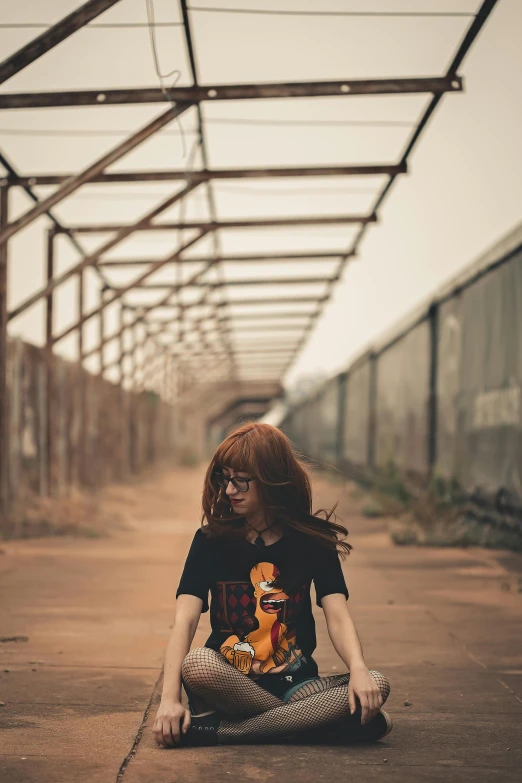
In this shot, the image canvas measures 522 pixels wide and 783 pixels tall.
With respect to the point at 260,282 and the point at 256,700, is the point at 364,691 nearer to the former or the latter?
the point at 256,700

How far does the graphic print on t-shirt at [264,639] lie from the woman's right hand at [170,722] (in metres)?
0.24

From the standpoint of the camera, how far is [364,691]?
322 cm

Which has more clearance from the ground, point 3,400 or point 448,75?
point 448,75

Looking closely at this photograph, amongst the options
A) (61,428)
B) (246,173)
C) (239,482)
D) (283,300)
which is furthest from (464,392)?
(283,300)

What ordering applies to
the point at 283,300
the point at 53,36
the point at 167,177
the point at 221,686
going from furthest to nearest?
the point at 283,300 → the point at 167,177 → the point at 53,36 → the point at 221,686

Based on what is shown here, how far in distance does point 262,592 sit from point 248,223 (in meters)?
11.9

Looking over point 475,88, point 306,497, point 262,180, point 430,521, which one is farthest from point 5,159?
point 306,497

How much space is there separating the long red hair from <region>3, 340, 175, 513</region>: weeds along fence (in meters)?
8.12

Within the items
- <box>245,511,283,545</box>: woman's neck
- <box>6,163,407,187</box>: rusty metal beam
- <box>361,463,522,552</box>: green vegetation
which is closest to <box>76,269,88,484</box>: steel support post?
<box>6,163,407,187</box>: rusty metal beam

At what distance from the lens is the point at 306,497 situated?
11.9 ft

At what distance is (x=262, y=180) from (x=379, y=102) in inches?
94.8

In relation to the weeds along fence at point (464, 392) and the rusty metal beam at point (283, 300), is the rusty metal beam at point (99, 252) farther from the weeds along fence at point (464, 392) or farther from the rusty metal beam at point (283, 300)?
the rusty metal beam at point (283, 300)

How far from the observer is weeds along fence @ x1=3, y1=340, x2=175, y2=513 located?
12492mm

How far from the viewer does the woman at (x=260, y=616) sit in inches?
132
